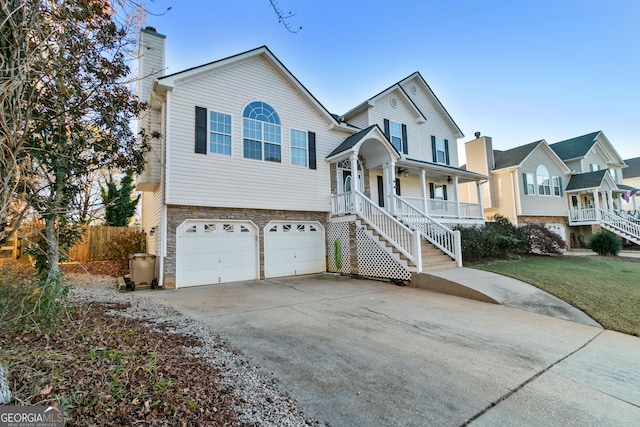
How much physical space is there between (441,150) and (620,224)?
15292 mm

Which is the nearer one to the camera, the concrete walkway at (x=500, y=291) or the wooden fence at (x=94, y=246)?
the concrete walkway at (x=500, y=291)

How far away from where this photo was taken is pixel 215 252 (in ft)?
34.4

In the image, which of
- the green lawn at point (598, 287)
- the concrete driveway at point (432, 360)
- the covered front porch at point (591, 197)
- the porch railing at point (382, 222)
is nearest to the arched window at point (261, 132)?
the porch railing at point (382, 222)

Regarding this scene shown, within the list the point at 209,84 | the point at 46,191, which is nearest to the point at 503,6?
the point at 209,84

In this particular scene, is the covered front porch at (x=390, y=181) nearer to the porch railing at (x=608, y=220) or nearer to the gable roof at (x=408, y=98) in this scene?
the gable roof at (x=408, y=98)

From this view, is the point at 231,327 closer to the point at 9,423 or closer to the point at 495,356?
the point at 9,423

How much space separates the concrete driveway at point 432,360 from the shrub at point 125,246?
7268 millimetres

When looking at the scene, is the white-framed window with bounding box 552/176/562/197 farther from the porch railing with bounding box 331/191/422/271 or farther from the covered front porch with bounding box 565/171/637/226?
the porch railing with bounding box 331/191/422/271

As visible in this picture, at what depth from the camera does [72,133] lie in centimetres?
515

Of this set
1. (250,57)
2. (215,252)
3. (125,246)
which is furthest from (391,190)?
(125,246)

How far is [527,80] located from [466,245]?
27.9ft

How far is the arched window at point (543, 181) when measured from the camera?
2286cm

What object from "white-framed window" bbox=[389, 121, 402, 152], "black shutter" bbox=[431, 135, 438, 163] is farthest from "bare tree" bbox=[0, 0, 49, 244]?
"black shutter" bbox=[431, 135, 438, 163]

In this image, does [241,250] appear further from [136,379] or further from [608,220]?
[608,220]
